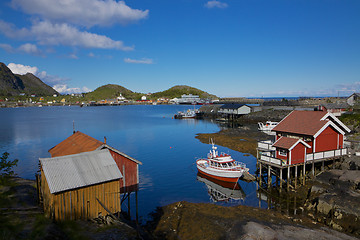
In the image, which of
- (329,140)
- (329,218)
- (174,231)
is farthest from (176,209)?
(329,140)

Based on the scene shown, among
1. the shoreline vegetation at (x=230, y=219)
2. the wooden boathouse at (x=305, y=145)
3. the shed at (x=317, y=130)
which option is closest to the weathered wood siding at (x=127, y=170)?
the shoreline vegetation at (x=230, y=219)

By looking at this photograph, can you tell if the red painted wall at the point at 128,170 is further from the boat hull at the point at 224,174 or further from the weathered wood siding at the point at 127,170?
the boat hull at the point at 224,174

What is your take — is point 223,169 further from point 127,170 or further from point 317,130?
point 127,170

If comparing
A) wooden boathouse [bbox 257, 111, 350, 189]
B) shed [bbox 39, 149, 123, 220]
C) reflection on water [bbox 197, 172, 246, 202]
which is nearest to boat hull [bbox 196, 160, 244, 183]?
reflection on water [bbox 197, 172, 246, 202]

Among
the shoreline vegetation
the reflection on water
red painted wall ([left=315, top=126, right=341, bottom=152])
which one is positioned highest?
red painted wall ([left=315, top=126, right=341, bottom=152])

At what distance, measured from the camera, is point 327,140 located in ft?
90.4

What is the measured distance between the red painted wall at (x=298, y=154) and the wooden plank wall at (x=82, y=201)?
61.5ft

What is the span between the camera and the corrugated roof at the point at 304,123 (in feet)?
88.7

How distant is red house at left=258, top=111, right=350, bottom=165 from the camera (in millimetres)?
25438

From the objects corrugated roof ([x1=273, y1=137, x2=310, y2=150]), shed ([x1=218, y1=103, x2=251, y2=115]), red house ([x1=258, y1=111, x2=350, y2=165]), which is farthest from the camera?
shed ([x1=218, y1=103, x2=251, y2=115])

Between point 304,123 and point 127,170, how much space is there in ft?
71.2

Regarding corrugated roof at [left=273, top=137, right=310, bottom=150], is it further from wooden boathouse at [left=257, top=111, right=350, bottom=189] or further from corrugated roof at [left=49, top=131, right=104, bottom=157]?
corrugated roof at [left=49, top=131, right=104, bottom=157]

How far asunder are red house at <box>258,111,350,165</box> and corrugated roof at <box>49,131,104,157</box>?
60.3ft

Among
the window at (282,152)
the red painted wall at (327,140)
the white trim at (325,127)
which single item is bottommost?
the window at (282,152)
